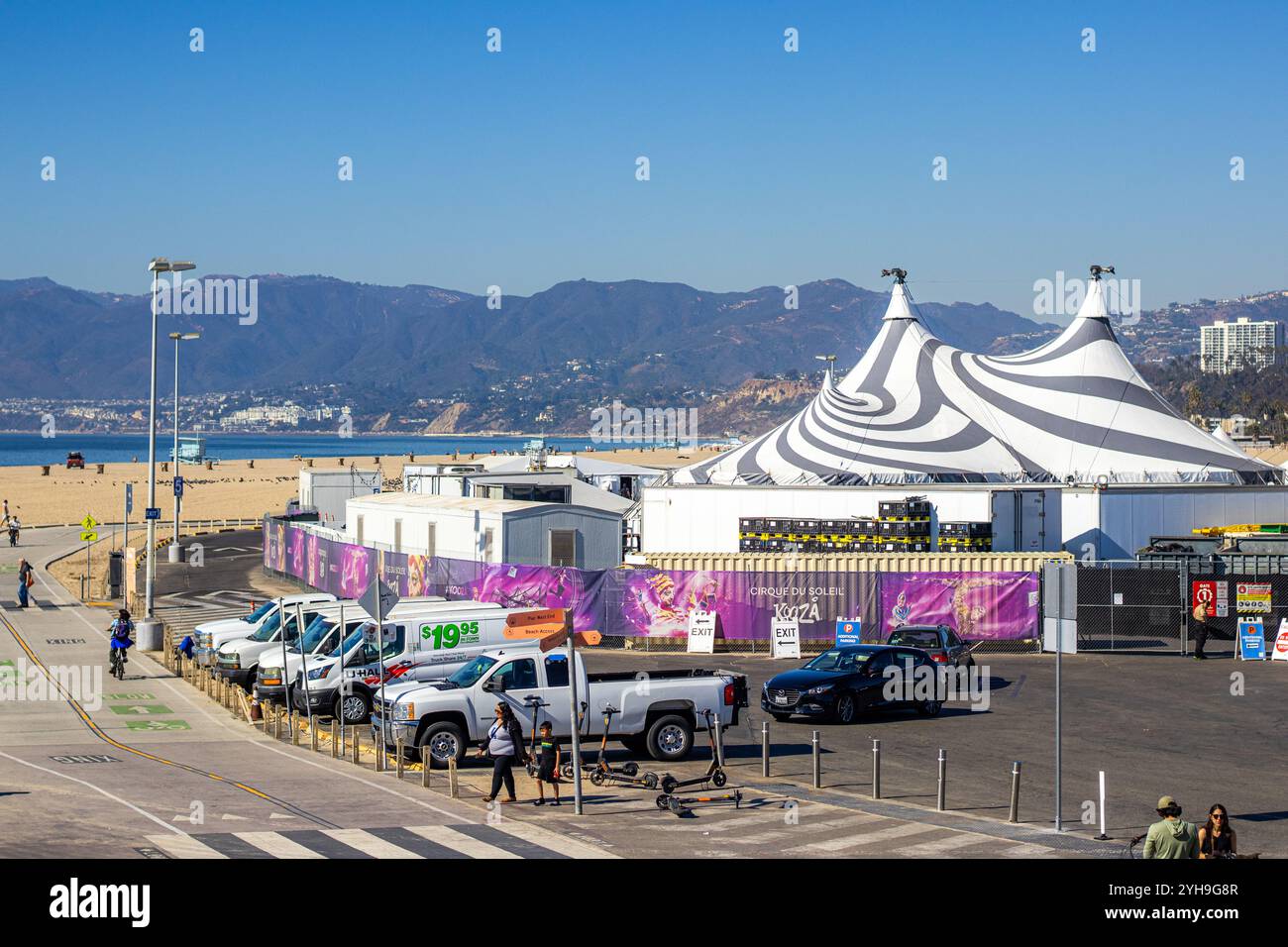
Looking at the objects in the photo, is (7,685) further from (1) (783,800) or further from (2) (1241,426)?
(2) (1241,426)

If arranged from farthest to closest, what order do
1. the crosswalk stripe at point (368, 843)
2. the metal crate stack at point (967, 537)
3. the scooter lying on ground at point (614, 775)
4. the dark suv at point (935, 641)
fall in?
the metal crate stack at point (967, 537) → the dark suv at point (935, 641) → the scooter lying on ground at point (614, 775) → the crosswalk stripe at point (368, 843)

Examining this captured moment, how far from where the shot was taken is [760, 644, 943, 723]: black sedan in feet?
81.9

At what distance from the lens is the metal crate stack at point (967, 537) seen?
41.8m

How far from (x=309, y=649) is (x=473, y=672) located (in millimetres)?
7200

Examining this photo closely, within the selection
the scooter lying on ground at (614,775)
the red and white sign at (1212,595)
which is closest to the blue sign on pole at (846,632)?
the red and white sign at (1212,595)

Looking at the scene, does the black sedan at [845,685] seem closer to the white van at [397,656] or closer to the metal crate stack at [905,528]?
the white van at [397,656]

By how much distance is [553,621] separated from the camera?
17531mm

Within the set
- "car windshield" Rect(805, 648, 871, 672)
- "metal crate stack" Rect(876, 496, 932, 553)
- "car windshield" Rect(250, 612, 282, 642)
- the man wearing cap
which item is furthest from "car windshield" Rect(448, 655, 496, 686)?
"metal crate stack" Rect(876, 496, 932, 553)

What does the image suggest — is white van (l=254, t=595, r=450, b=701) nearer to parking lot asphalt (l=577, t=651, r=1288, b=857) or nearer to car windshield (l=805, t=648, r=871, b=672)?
parking lot asphalt (l=577, t=651, r=1288, b=857)

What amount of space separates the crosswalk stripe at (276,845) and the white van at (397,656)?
843 cm

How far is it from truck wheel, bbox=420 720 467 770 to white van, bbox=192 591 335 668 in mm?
10423

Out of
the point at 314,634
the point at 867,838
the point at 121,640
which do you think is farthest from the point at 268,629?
the point at 867,838

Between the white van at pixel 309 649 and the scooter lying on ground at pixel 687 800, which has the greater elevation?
the white van at pixel 309 649
